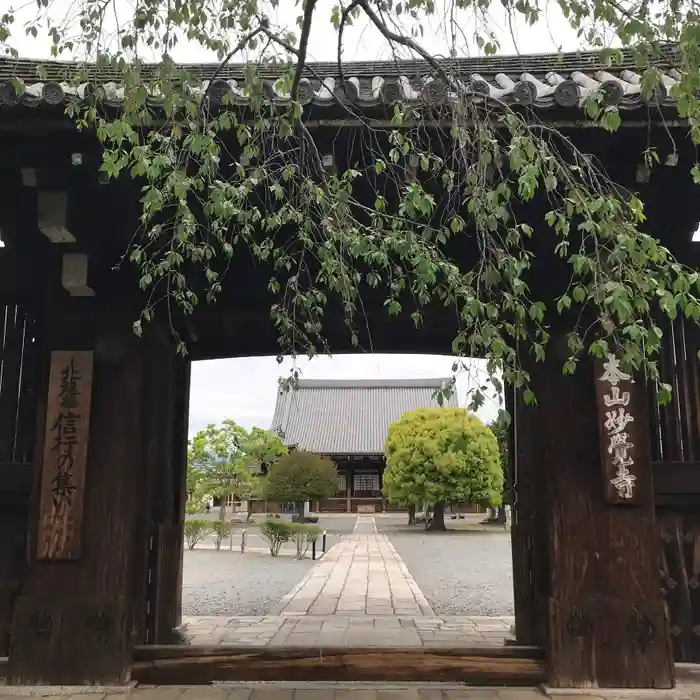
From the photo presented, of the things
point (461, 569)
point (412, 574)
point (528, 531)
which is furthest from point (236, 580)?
point (528, 531)

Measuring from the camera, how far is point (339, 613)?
812 centimetres

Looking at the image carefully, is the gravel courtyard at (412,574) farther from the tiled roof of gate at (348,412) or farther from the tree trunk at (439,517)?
the tiled roof of gate at (348,412)

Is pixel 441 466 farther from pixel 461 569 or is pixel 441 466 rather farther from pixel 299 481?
pixel 461 569

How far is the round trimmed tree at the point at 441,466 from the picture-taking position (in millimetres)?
23766

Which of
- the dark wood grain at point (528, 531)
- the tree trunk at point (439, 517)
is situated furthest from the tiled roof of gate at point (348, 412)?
the dark wood grain at point (528, 531)

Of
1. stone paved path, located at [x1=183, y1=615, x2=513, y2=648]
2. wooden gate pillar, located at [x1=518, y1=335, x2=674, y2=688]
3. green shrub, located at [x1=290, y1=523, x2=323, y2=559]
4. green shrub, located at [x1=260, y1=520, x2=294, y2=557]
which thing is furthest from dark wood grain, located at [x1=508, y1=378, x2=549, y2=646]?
green shrub, located at [x1=260, y1=520, x2=294, y2=557]

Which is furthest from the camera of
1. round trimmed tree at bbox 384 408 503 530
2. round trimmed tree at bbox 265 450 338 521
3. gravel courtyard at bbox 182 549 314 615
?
round trimmed tree at bbox 265 450 338 521

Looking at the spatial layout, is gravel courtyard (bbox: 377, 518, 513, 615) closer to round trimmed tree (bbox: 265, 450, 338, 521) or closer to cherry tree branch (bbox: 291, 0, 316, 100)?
round trimmed tree (bbox: 265, 450, 338, 521)

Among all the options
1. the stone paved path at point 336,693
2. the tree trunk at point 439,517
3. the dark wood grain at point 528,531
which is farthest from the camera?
the tree trunk at point 439,517

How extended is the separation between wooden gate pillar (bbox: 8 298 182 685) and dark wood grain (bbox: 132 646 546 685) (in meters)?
0.27

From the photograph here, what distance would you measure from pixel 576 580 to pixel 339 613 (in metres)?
4.50

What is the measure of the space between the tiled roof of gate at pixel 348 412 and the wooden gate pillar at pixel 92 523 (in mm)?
35585

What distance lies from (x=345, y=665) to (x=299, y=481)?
71.6 feet

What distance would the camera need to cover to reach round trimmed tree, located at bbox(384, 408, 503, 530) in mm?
23766
